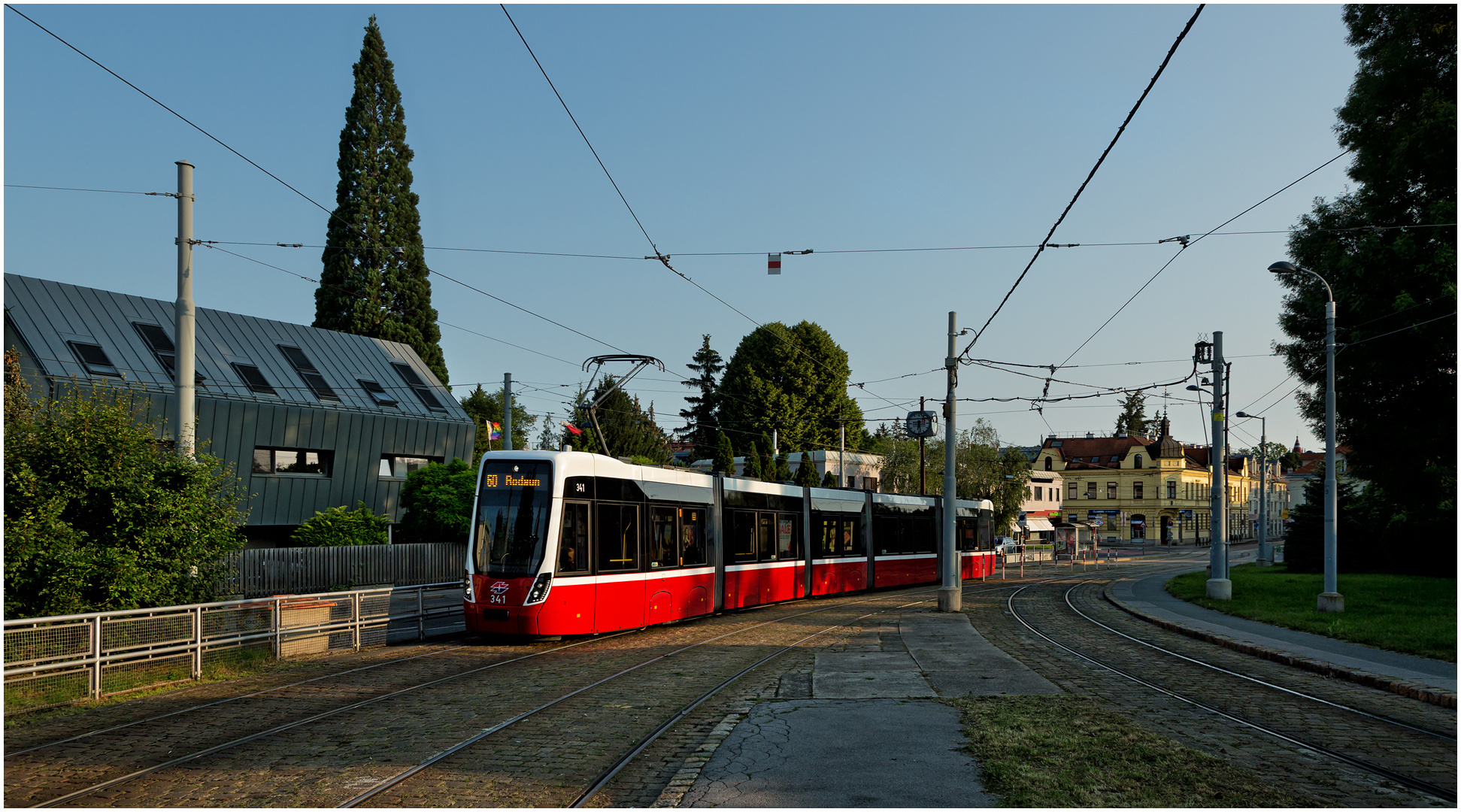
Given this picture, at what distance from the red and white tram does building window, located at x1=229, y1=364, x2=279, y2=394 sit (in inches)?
722

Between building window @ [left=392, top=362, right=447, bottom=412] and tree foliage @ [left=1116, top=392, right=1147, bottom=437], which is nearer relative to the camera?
building window @ [left=392, top=362, right=447, bottom=412]

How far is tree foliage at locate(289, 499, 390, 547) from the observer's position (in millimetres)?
26672

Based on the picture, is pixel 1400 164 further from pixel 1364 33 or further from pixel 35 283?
pixel 35 283

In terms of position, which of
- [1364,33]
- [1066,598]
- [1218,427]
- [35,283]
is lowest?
[1066,598]

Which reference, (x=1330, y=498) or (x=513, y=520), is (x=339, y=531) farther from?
(x=1330, y=498)

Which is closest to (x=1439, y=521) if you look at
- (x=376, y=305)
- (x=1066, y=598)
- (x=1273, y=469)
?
(x=1066, y=598)

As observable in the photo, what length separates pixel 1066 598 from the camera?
2777 centimetres

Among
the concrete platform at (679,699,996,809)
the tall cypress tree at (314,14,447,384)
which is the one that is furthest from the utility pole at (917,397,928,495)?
the concrete platform at (679,699,996,809)

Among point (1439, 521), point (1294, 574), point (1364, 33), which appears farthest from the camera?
point (1294, 574)

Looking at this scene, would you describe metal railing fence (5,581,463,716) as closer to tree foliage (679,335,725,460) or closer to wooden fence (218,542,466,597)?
wooden fence (218,542,466,597)

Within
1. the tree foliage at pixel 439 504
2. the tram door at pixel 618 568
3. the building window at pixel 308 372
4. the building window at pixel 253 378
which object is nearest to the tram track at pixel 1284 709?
the tram door at pixel 618 568

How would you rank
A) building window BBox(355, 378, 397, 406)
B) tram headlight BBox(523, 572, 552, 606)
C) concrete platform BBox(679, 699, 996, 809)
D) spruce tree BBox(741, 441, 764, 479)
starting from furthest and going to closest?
spruce tree BBox(741, 441, 764, 479) < building window BBox(355, 378, 397, 406) < tram headlight BBox(523, 572, 552, 606) < concrete platform BBox(679, 699, 996, 809)

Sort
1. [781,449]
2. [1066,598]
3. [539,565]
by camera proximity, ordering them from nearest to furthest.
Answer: [539,565] → [1066,598] → [781,449]

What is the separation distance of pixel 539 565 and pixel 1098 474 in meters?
91.3
